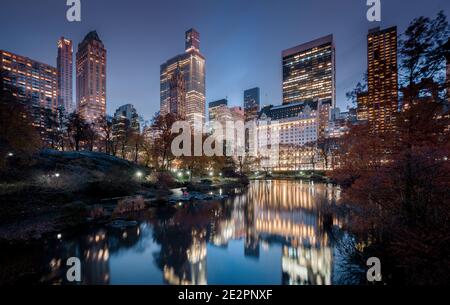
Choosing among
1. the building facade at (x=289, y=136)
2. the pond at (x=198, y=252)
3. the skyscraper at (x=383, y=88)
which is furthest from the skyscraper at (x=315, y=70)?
the pond at (x=198, y=252)

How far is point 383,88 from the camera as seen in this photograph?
1006 cm

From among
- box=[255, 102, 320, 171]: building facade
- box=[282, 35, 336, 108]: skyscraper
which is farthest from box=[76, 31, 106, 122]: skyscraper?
box=[282, 35, 336, 108]: skyscraper

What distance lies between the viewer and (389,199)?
28.3ft

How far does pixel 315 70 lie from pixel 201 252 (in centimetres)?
20643

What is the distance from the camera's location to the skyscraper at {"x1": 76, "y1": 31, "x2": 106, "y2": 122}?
500 feet

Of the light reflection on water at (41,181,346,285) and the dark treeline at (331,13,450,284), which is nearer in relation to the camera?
the dark treeline at (331,13,450,284)

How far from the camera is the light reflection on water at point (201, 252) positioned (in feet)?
29.7

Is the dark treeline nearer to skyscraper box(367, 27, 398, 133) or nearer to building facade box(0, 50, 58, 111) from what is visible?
skyscraper box(367, 27, 398, 133)

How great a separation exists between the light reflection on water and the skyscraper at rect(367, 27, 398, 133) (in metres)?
7.44

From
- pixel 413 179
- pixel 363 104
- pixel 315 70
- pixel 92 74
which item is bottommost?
pixel 413 179

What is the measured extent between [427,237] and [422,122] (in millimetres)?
5370

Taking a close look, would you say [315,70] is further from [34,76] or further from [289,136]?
[34,76]

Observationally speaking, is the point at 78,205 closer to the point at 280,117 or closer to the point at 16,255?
the point at 16,255

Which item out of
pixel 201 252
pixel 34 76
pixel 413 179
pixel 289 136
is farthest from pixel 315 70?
pixel 34 76
